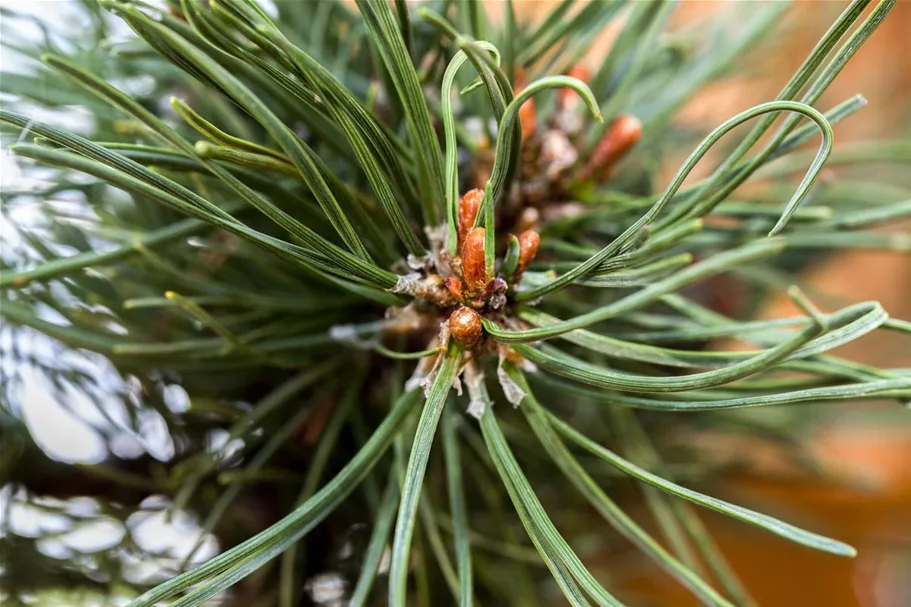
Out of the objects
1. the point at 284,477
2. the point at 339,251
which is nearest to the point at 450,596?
the point at 284,477

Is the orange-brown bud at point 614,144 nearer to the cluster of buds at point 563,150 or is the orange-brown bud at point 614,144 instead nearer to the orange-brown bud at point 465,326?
the cluster of buds at point 563,150

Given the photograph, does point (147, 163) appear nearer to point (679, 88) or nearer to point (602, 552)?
point (679, 88)

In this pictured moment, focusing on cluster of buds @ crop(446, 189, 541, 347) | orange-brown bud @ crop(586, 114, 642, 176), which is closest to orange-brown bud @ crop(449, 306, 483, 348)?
cluster of buds @ crop(446, 189, 541, 347)
